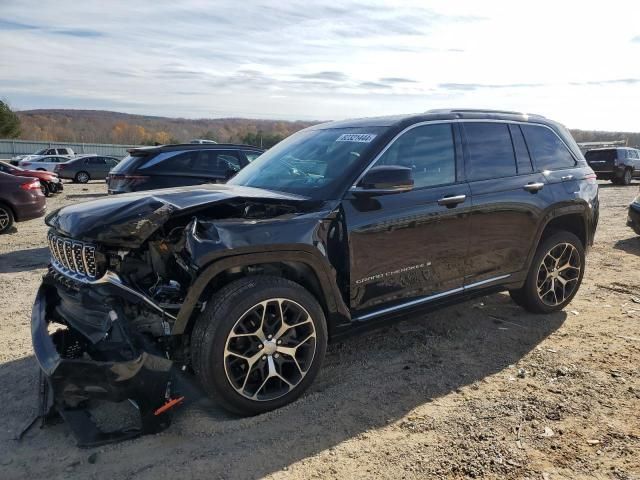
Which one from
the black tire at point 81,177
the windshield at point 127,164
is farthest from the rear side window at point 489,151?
the black tire at point 81,177

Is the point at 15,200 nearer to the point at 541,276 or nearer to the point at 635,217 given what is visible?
the point at 541,276

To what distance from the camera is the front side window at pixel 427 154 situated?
4012mm

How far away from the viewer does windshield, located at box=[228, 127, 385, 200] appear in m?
3.78

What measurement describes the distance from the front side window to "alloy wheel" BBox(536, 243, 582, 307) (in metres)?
1.54

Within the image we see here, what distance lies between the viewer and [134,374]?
2.87 metres

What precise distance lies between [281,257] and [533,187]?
2.69 meters

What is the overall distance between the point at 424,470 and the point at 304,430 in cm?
77

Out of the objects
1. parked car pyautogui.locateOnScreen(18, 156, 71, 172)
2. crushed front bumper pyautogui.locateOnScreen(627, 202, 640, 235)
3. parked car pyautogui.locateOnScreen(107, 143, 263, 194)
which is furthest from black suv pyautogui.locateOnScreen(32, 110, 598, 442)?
parked car pyautogui.locateOnScreen(18, 156, 71, 172)

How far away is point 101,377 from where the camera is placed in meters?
2.85

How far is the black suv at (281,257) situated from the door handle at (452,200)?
13 millimetres

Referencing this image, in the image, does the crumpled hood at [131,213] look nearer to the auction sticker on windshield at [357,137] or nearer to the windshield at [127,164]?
the auction sticker on windshield at [357,137]

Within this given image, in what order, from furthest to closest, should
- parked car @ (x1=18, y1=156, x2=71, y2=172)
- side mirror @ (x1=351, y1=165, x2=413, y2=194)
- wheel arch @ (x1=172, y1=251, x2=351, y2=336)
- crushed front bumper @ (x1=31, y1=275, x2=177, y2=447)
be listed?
parked car @ (x1=18, y1=156, x2=71, y2=172) < side mirror @ (x1=351, y1=165, x2=413, y2=194) < wheel arch @ (x1=172, y1=251, x2=351, y2=336) < crushed front bumper @ (x1=31, y1=275, x2=177, y2=447)

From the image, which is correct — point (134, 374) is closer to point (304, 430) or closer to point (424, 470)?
point (304, 430)

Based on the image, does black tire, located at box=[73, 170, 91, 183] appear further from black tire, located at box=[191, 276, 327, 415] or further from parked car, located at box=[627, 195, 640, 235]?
black tire, located at box=[191, 276, 327, 415]
